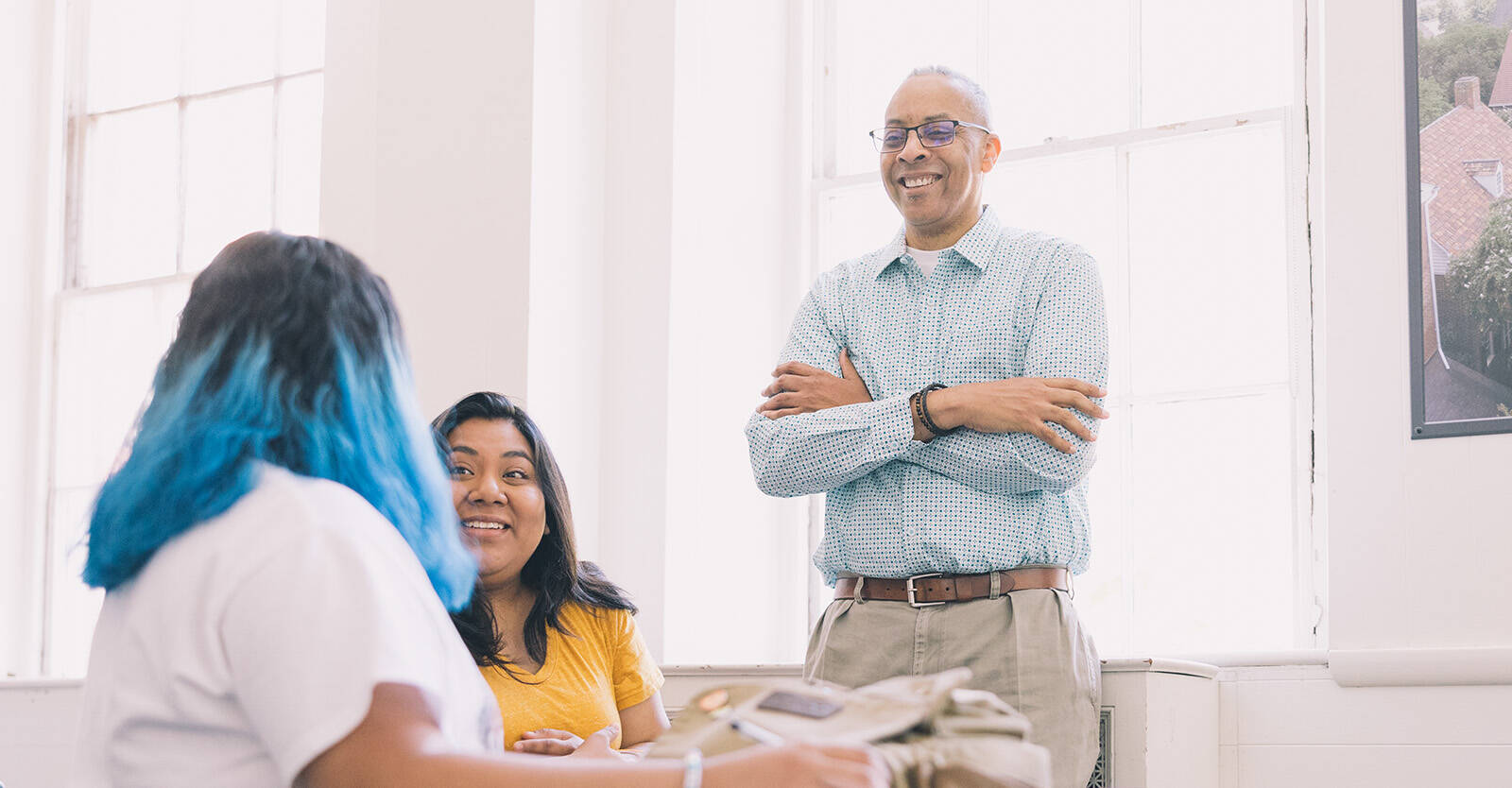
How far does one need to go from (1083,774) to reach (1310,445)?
3.79 feet

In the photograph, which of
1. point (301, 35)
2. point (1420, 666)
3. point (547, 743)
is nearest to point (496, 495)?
point (547, 743)

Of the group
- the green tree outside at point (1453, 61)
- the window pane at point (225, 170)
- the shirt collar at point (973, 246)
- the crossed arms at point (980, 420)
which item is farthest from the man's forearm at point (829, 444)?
the window pane at point (225, 170)

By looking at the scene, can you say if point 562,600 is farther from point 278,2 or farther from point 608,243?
point 278,2

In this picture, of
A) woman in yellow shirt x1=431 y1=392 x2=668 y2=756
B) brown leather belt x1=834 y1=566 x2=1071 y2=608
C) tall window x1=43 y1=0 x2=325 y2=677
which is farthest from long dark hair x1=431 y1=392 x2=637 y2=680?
tall window x1=43 y1=0 x2=325 y2=677

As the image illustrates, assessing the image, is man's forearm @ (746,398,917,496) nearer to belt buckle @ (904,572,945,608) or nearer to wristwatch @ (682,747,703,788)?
belt buckle @ (904,572,945,608)

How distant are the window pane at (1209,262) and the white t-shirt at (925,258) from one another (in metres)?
0.91

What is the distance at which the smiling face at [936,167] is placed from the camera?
2654 mm

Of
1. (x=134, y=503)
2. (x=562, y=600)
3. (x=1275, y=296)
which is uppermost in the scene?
(x=1275, y=296)

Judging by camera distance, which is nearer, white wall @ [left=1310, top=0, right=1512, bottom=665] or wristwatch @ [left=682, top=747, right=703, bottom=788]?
wristwatch @ [left=682, top=747, right=703, bottom=788]

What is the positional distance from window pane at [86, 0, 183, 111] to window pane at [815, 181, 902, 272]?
2443 millimetres

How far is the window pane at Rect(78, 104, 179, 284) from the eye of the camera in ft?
16.2

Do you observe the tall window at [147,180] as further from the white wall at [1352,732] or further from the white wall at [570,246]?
the white wall at [1352,732]

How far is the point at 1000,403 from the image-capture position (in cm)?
237

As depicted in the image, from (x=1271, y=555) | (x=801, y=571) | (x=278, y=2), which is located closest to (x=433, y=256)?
(x=801, y=571)
